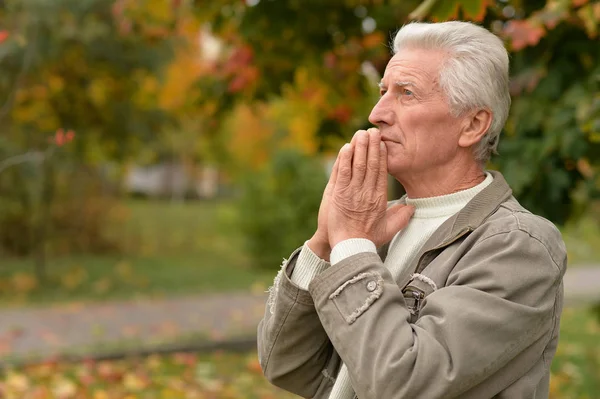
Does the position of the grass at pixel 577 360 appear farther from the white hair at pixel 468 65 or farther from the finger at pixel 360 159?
the finger at pixel 360 159

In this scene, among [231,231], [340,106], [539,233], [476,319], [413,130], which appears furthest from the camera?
[231,231]

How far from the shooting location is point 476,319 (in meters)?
1.64

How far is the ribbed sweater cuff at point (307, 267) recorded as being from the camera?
1.92 metres

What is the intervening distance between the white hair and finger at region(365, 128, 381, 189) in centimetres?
20

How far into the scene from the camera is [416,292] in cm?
185

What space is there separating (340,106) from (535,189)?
2.71m

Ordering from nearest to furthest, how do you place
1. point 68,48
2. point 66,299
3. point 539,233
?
point 539,233, point 68,48, point 66,299

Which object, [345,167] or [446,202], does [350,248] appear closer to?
[345,167]

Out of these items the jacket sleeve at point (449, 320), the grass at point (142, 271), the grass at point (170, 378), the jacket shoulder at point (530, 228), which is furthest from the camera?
the grass at point (142, 271)

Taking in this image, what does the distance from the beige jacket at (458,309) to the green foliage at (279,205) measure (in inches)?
459

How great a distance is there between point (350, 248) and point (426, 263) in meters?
0.22

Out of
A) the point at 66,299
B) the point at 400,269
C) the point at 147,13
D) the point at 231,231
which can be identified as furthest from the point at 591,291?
the point at 400,269

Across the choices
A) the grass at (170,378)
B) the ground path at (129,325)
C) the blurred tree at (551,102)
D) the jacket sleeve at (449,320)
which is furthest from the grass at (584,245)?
the jacket sleeve at (449,320)

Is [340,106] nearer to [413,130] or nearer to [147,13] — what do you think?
[147,13]
